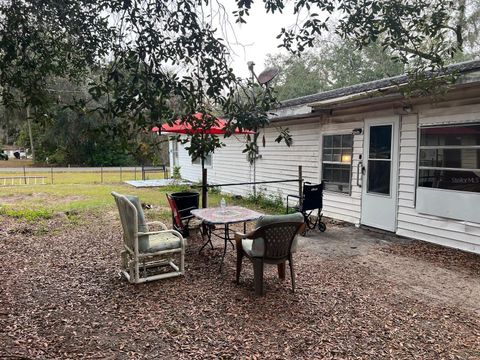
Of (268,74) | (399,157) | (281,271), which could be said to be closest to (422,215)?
(399,157)

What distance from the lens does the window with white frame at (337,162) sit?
738 cm

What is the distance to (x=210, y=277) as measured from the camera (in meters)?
4.26

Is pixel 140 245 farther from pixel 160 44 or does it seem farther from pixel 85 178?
pixel 85 178

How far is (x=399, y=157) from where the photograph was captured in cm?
620

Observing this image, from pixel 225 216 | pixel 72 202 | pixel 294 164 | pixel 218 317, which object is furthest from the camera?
pixel 72 202

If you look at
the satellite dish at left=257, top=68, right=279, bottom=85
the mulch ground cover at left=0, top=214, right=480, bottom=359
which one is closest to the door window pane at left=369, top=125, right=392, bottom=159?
the satellite dish at left=257, top=68, right=279, bottom=85

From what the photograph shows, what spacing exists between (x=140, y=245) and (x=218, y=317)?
1.33m

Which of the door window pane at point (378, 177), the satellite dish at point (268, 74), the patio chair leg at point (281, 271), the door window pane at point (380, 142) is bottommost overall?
the patio chair leg at point (281, 271)

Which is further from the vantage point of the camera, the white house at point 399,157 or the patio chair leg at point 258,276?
the white house at point 399,157

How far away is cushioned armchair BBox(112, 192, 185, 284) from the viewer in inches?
155

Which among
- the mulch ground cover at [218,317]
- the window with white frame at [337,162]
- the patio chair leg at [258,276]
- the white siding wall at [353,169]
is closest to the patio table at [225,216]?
the mulch ground cover at [218,317]

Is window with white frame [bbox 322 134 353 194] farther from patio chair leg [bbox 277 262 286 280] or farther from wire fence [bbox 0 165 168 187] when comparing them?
wire fence [bbox 0 165 168 187]

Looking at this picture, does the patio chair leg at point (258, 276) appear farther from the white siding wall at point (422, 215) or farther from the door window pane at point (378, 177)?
the door window pane at point (378, 177)

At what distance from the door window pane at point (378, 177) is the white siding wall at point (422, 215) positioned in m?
0.30
